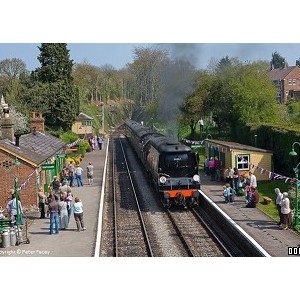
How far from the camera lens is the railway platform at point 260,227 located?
14969mm

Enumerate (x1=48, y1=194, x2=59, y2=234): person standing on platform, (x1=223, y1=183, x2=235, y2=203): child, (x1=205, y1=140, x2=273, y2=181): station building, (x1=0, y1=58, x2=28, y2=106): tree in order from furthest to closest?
1. (x1=0, y1=58, x2=28, y2=106): tree
2. (x1=205, y1=140, x2=273, y2=181): station building
3. (x1=223, y1=183, x2=235, y2=203): child
4. (x1=48, y1=194, x2=59, y2=234): person standing on platform

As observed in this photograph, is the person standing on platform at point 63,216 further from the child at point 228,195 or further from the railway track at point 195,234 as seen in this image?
the child at point 228,195

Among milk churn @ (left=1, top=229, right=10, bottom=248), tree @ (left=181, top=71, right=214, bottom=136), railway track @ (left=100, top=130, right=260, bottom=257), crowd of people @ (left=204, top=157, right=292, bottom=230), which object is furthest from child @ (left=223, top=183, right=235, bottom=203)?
tree @ (left=181, top=71, right=214, bottom=136)

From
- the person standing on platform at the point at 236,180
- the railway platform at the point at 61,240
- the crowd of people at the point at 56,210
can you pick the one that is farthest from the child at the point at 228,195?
the crowd of people at the point at 56,210

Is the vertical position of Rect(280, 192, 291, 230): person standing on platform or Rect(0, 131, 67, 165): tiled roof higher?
Rect(0, 131, 67, 165): tiled roof

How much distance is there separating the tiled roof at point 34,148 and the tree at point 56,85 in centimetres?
1444

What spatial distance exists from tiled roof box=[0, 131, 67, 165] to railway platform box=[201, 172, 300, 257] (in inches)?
297

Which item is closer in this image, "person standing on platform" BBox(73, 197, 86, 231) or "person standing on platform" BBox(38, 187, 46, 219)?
"person standing on platform" BBox(73, 197, 86, 231)

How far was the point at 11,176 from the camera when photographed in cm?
2009

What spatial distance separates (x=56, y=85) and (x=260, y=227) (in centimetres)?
2950

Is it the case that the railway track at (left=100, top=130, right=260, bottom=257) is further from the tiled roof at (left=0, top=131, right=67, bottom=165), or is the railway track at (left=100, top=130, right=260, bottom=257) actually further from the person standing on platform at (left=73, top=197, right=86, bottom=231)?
the tiled roof at (left=0, top=131, right=67, bottom=165)

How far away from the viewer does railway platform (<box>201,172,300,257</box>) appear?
14969 millimetres
